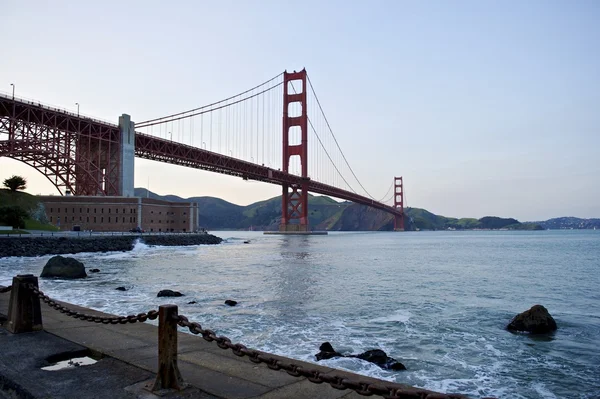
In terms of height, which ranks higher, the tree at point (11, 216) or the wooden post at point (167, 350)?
the tree at point (11, 216)

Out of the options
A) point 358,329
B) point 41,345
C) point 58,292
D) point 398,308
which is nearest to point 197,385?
point 41,345

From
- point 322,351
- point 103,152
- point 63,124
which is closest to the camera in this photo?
point 322,351

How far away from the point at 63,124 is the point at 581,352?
2253 inches

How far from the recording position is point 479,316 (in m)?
11.9

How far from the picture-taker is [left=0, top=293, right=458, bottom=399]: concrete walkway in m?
3.67

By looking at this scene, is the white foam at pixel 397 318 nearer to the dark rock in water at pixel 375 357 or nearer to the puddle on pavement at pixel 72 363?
the dark rock in water at pixel 375 357

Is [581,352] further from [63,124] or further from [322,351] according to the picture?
[63,124]

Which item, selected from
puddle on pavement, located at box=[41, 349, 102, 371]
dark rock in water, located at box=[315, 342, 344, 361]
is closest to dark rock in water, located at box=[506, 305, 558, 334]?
dark rock in water, located at box=[315, 342, 344, 361]

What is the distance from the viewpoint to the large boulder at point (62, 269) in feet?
59.1

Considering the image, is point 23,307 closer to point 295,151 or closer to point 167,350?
point 167,350

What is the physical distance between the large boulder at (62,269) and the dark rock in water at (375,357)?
14399mm

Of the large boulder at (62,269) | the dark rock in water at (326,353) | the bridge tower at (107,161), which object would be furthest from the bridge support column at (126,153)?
the dark rock in water at (326,353)

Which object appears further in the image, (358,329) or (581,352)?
(358,329)

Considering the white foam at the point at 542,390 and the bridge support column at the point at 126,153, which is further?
the bridge support column at the point at 126,153
